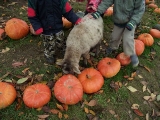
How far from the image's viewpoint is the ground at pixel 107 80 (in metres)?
4.22

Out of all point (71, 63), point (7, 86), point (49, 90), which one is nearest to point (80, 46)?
point (71, 63)

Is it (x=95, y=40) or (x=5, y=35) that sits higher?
(x=95, y=40)

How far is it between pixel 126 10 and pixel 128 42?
78cm

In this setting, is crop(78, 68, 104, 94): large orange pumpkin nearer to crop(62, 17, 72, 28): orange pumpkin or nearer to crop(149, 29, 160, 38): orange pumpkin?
crop(62, 17, 72, 28): orange pumpkin

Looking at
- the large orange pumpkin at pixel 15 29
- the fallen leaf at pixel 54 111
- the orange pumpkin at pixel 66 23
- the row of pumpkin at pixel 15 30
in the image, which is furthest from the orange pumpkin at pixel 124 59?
the large orange pumpkin at pixel 15 29

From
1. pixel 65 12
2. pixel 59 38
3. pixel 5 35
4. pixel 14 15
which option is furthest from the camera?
pixel 14 15

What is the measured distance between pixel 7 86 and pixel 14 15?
3.44 metres

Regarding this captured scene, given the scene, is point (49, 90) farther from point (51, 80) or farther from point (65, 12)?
point (65, 12)

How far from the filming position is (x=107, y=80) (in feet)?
15.9

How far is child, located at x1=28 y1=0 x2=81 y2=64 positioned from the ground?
74cm

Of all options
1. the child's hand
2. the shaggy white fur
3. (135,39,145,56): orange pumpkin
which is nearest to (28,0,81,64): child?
the shaggy white fur

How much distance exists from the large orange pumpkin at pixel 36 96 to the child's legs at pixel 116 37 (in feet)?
7.71

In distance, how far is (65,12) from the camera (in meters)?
4.50

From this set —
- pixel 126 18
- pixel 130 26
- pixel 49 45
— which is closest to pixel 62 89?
pixel 49 45
